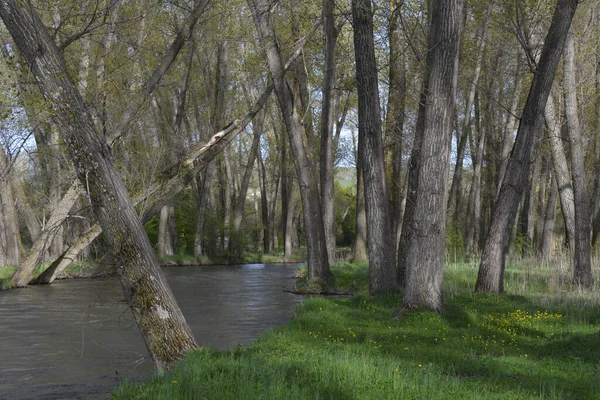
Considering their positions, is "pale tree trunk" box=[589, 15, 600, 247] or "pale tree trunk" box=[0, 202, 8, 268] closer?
"pale tree trunk" box=[589, 15, 600, 247]

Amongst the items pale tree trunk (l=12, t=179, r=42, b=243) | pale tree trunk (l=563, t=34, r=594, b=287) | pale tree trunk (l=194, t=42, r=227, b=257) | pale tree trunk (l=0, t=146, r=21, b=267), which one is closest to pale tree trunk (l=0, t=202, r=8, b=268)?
pale tree trunk (l=0, t=146, r=21, b=267)

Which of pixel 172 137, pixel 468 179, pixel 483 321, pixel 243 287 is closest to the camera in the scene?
pixel 483 321

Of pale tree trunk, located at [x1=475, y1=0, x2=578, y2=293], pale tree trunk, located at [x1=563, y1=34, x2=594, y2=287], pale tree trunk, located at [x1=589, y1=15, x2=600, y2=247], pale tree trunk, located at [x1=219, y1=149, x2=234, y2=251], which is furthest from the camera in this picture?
pale tree trunk, located at [x1=219, y1=149, x2=234, y2=251]

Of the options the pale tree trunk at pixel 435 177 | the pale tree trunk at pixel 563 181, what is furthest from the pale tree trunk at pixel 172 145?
the pale tree trunk at pixel 435 177

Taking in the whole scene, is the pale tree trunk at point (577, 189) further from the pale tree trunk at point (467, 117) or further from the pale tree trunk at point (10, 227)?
the pale tree trunk at point (10, 227)

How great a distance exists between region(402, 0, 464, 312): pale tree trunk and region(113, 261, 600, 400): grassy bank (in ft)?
1.84

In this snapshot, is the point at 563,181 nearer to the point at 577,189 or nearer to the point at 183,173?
the point at 577,189

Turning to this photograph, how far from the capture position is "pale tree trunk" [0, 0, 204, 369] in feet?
27.2

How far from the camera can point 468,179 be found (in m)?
49.4

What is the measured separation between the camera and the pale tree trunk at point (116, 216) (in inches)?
327

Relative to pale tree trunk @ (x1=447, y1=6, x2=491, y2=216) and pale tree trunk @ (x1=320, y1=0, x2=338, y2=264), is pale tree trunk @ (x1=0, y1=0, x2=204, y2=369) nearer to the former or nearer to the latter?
pale tree trunk @ (x1=320, y1=0, x2=338, y2=264)

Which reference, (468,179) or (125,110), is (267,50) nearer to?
(125,110)

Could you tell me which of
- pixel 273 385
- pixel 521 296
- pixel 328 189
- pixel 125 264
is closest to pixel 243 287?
pixel 328 189

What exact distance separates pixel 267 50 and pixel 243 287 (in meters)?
8.79
